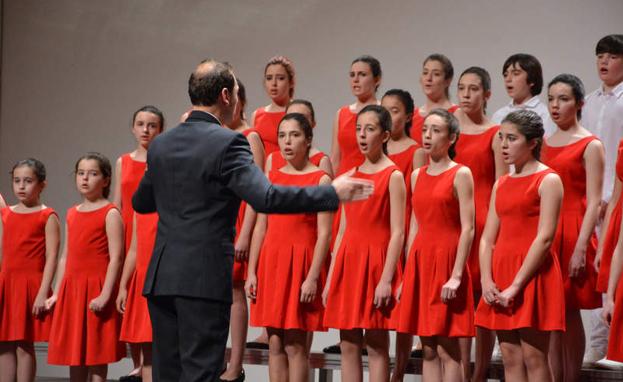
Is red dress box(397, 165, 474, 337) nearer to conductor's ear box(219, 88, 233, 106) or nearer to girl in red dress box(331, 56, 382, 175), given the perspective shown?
girl in red dress box(331, 56, 382, 175)

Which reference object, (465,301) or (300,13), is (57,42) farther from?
(465,301)

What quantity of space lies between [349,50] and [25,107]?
2.38 metres

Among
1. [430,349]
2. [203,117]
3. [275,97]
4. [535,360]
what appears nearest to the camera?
[203,117]

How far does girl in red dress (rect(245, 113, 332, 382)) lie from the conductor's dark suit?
1384mm

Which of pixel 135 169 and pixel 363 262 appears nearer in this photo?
pixel 363 262

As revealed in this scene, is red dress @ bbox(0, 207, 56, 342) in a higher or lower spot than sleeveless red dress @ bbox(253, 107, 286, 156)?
lower

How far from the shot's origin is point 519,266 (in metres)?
3.74

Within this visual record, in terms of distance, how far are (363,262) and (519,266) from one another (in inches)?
26.0

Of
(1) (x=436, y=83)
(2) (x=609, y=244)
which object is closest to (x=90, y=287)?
(1) (x=436, y=83)

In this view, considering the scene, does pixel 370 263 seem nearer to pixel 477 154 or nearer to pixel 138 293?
pixel 477 154

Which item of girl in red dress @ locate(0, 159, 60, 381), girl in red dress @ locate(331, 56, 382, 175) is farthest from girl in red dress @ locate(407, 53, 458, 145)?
girl in red dress @ locate(0, 159, 60, 381)

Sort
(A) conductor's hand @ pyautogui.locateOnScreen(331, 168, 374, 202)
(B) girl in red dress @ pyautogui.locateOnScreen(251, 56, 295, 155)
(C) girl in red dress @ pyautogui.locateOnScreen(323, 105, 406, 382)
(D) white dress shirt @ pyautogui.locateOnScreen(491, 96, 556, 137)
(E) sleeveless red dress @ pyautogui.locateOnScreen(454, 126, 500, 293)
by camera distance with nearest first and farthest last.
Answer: (A) conductor's hand @ pyautogui.locateOnScreen(331, 168, 374, 202) → (C) girl in red dress @ pyautogui.locateOnScreen(323, 105, 406, 382) → (E) sleeveless red dress @ pyautogui.locateOnScreen(454, 126, 500, 293) → (D) white dress shirt @ pyautogui.locateOnScreen(491, 96, 556, 137) → (B) girl in red dress @ pyautogui.locateOnScreen(251, 56, 295, 155)

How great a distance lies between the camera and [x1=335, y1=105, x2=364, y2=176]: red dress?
4664 millimetres

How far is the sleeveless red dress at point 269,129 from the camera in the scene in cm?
484
